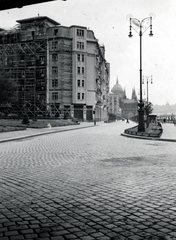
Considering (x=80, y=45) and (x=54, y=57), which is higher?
→ (x=80, y=45)

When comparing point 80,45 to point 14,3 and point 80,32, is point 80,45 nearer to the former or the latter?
point 80,32

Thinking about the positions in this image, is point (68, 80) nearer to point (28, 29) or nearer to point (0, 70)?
point (28, 29)

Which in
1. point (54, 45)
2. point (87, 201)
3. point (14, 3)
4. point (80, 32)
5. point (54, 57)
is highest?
point (80, 32)

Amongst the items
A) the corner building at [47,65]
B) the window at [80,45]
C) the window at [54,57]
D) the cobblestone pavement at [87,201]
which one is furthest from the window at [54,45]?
the cobblestone pavement at [87,201]

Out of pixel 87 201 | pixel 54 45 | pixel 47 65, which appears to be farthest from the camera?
pixel 54 45

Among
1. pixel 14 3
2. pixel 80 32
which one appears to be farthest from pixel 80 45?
pixel 14 3

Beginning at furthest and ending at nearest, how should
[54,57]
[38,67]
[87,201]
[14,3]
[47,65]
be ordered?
1. [54,57]
2. [38,67]
3. [47,65]
4. [87,201]
5. [14,3]

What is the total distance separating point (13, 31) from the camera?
69.8m

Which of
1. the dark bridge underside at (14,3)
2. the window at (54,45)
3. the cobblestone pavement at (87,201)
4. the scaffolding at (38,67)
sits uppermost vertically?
the window at (54,45)

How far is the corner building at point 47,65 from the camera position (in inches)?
2623

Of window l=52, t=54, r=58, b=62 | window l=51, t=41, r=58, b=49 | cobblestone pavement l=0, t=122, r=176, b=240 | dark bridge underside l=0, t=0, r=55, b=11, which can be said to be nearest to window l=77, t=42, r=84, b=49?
window l=51, t=41, r=58, b=49

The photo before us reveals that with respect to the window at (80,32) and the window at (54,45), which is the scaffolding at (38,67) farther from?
the window at (80,32)

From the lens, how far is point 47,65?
224ft

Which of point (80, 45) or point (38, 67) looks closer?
point (38, 67)
